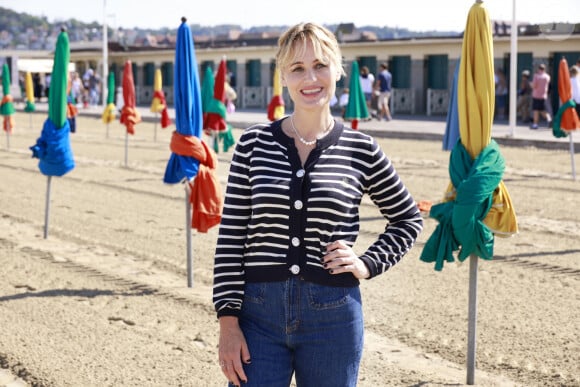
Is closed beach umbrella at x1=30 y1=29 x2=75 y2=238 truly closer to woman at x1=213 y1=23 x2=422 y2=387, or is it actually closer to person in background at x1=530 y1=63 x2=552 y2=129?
woman at x1=213 y1=23 x2=422 y2=387

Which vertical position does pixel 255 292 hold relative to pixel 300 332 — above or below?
above

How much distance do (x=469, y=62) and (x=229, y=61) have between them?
4085cm

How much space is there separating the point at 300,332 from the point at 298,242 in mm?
293

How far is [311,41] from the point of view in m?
2.97

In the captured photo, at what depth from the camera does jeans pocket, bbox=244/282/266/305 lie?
3.01 meters

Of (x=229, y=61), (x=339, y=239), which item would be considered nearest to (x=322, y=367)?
(x=339, y=239)

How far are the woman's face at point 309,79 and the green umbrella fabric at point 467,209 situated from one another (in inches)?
97.9

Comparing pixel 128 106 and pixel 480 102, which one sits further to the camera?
pixel 128 106

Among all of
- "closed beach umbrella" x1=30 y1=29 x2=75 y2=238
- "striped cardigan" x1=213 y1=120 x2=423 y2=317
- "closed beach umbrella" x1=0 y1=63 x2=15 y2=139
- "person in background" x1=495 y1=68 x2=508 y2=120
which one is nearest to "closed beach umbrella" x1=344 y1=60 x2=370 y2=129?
"closed beach umbrella" x1=0 y1=63 x2=15 y2=139

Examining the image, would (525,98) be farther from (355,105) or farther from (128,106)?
(128,106)

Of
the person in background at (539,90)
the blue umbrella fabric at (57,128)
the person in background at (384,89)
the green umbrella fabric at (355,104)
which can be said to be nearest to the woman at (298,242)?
the blue umbrella fabric at (57,128)

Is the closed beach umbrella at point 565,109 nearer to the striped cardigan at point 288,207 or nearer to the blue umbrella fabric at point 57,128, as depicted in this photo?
the blue umbrella fabric at point 57,128

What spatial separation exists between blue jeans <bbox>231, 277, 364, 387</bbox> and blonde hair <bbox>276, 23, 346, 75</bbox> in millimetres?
727

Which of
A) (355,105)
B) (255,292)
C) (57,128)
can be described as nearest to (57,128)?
(57,128)
